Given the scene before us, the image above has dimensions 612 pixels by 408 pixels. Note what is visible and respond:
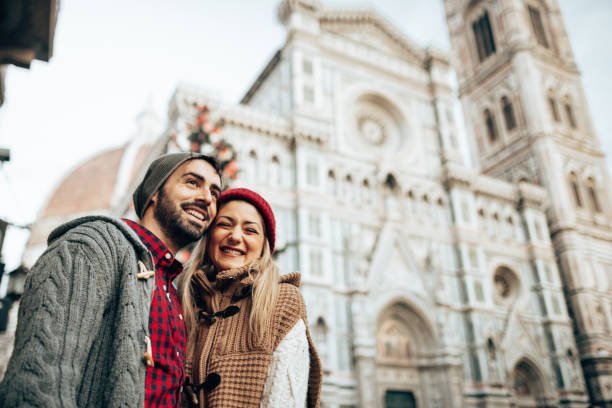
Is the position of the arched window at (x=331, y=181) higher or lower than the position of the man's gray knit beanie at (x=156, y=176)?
higher

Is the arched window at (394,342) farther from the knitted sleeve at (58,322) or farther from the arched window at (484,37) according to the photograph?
the arched window at (484,37)

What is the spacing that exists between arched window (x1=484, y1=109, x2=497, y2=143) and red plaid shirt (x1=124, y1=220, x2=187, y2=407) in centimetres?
3016

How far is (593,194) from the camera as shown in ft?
89.3

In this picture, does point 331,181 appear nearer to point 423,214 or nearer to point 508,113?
point 423,214

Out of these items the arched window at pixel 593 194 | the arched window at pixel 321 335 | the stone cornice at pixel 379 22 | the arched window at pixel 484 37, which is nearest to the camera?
the arched window at pixel 321 335

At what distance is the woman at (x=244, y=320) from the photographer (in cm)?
224

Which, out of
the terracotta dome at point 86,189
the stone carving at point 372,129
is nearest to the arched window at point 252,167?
the stone carving at point 372,129

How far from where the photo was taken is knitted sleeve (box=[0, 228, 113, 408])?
5.17 feet

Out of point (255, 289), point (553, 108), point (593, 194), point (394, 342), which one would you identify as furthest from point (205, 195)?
point (553, 108)

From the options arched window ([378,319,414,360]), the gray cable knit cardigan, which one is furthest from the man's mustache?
arched window ([378,319,414,360])

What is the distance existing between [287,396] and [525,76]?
29.7 m

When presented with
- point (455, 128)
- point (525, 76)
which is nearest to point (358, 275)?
point (455, 128)

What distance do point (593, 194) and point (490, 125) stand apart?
696 cm

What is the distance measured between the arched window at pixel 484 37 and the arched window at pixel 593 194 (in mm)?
9909
